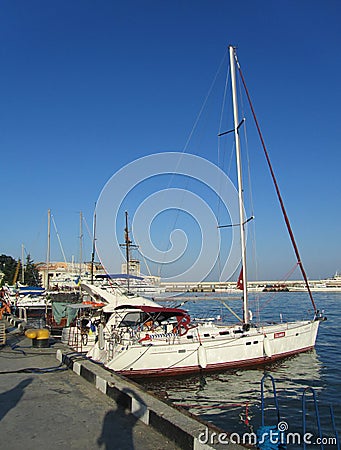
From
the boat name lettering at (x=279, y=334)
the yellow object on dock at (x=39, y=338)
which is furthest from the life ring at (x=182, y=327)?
the yellow object on dock at (x=39, y=338)

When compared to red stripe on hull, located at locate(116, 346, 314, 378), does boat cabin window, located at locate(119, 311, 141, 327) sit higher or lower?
higher

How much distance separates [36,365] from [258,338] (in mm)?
12708

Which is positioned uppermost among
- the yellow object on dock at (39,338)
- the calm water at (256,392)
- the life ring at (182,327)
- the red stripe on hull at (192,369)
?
the yellow object on dock at (39,338)

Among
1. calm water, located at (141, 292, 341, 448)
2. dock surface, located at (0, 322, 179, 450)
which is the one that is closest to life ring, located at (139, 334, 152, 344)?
calm water, located at (141, 292, 341, 448)

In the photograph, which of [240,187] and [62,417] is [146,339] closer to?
[240,187]

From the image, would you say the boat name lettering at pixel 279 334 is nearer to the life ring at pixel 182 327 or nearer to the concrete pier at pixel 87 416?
the life ring at pixel 182 327

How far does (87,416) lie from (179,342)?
12.2m

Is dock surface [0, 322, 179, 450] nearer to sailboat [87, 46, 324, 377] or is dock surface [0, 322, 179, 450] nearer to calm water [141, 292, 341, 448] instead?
calm water [141, 292, 341, 448]

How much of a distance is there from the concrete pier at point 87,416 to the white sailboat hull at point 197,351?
7.20 m

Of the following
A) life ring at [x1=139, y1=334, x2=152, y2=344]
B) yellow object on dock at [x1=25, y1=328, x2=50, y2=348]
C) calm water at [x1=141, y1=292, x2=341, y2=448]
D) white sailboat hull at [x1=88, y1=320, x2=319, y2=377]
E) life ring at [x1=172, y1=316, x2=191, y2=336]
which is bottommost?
calm water at [x1=141, y1=292, x2=341, y2=448]

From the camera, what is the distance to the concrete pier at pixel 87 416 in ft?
19.3

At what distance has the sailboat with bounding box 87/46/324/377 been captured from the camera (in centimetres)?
1802

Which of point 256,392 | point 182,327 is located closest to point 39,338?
point 182,327

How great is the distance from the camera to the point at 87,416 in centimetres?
716
